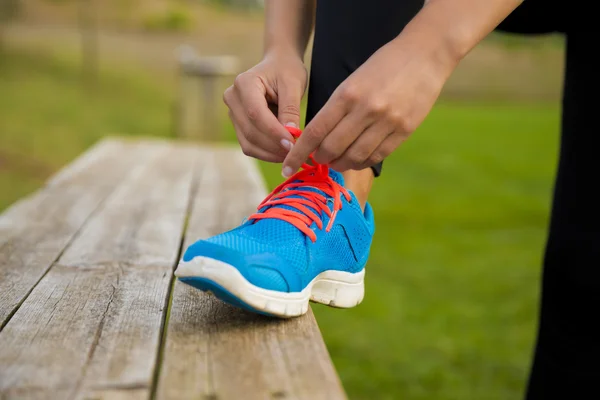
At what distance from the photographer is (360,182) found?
981 millimetres

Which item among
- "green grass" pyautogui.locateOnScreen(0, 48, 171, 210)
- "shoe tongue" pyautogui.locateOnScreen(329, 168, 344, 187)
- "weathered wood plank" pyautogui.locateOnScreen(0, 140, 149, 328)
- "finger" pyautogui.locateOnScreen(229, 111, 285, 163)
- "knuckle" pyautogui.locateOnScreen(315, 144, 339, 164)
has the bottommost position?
"green grass" pyautogui.locateOnScreen(0, 48, 171, 210)

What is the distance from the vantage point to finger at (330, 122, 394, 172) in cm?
71

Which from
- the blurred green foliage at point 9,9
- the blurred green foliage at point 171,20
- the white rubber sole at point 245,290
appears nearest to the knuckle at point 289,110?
the white rubber sole at point 245,290

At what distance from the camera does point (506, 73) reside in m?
11.0

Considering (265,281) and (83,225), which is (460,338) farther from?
(265,281)

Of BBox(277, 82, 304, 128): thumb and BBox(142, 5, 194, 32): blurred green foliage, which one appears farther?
BBox(142, 5, 194, 32): blurred green foliage

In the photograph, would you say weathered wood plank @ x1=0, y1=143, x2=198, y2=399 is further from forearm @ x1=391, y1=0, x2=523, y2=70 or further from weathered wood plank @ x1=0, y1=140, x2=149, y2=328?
forearm @ x1=391, y1=0, x2=523, y2=70

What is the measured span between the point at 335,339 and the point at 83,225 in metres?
1.06

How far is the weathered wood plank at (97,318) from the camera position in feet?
1.96

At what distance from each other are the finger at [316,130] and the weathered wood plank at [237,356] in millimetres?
186

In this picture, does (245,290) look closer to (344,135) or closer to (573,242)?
(344,135)

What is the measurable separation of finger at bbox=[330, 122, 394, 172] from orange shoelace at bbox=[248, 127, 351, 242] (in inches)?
4.4

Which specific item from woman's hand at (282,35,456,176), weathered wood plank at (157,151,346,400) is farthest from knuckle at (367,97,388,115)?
weathered wood plank at (157,151,346,400)

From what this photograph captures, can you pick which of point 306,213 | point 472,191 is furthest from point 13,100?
point 306,213
